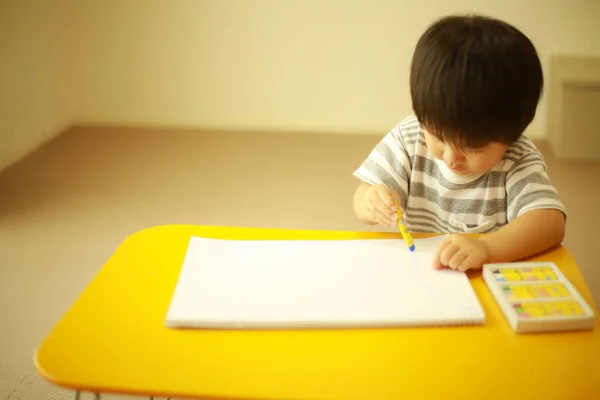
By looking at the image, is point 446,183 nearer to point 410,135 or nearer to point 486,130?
point 410,135

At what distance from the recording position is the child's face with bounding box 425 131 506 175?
2.67 ft

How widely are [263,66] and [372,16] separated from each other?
54 cm

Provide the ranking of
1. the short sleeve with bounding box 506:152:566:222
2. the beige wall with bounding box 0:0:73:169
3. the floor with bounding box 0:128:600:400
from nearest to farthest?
1. the short sleeve with bounding box 506:152:566:222
2. the floor with bounding box 0:128:600:400
3. the beige wall with bounding box 0:0:73:169

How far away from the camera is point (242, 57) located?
2.71 meters

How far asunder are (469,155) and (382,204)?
0.48ft

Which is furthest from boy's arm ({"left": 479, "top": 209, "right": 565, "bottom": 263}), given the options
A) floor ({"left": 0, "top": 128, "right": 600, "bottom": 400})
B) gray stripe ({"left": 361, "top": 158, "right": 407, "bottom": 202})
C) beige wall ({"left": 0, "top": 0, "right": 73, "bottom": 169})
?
beige wall ({"left": 0, "top": 0, "right": 73, "bottom": 169})

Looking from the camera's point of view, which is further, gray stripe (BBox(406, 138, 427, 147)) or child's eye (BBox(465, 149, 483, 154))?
gray stripe (BBox(406, 138, 427, 147))

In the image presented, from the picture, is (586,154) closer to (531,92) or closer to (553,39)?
(553,39)

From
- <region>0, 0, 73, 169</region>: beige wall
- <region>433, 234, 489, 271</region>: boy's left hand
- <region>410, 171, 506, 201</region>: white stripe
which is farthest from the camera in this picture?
<region>0, 0, 73, 169</region>: beige wall

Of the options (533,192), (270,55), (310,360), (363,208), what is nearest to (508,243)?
(533,192)

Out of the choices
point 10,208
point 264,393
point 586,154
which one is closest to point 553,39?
point 586,154

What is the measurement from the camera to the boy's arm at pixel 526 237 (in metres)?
0.77

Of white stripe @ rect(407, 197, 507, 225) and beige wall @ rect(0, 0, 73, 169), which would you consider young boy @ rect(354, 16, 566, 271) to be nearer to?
white stripe @ rect(407, 197, 507, 225)

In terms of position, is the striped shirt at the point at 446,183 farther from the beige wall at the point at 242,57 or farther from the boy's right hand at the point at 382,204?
the beige wall at the point at 242,57
